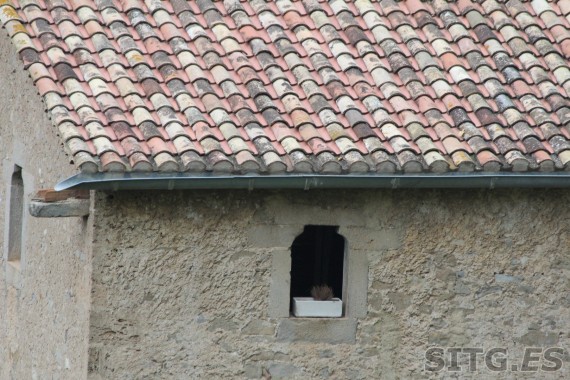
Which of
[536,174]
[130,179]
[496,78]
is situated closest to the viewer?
[130,179]

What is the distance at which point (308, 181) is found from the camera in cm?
828

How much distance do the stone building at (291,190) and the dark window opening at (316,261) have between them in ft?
0.06

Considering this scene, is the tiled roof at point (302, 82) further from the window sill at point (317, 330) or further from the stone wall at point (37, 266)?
the window sill at point (317, 330)

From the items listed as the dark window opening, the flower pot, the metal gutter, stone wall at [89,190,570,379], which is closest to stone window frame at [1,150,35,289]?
stone wall at [89,190,570,379]

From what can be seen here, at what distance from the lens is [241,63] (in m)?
9.00

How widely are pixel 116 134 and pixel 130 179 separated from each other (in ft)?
1.27

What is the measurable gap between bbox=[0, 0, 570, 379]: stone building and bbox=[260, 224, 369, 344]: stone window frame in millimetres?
15

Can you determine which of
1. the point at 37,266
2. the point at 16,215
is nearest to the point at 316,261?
the point at 37,266

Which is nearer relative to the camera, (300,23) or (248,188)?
(248,188)

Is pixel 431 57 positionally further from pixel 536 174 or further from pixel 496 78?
pixel 536 174

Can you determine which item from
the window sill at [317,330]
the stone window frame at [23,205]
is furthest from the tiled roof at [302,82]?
the stone window frame at [23,205]

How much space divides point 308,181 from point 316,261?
1.27 meters

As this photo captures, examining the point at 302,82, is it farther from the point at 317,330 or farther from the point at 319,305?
the point at 317,330

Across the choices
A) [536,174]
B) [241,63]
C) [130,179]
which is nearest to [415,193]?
[536,174]
